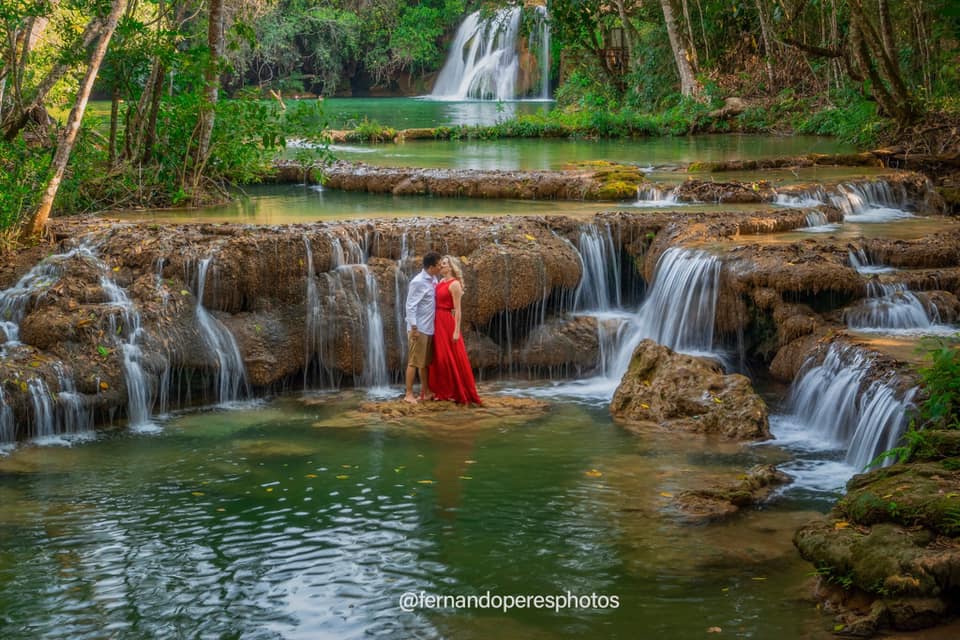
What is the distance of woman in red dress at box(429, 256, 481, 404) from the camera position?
1138 centimetres

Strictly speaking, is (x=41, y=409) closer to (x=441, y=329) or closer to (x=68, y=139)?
(x=68, y=139)

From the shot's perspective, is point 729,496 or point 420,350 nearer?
point 729,496

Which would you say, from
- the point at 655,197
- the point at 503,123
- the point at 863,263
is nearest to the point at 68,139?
the point at 655,197

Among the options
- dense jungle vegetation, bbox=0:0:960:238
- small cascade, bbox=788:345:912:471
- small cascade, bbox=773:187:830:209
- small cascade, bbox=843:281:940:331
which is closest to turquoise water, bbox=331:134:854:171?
dense jungle vegetation, bbox=0:0:960:238

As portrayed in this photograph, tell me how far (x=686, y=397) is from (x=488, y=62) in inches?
1546

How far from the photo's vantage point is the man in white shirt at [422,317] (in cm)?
1145

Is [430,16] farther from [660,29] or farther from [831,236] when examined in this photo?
[831,236]

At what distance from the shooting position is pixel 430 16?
2164 inches

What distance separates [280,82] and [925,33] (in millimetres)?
35840

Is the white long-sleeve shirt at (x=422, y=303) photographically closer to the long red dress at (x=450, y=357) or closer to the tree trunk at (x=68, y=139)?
the long red dress at (x=450, y=357)

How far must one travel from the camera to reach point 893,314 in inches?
446

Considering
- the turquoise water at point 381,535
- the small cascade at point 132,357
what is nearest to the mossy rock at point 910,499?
the turquoise water at point 381,535

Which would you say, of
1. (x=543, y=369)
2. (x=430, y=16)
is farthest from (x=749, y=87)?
(x=430, y=16)

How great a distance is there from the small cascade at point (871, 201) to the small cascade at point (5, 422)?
10.9m
